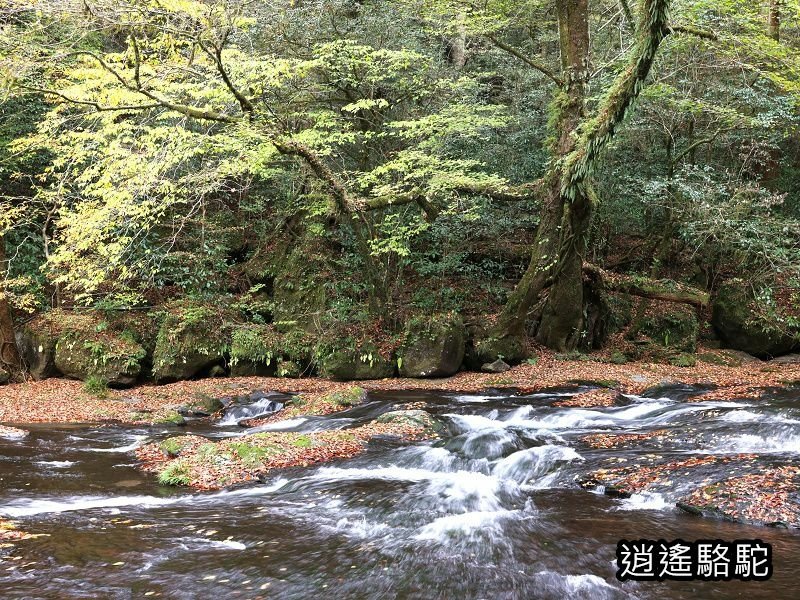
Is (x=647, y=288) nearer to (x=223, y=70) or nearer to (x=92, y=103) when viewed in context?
(x=223, y=70)

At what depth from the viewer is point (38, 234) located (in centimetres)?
1725

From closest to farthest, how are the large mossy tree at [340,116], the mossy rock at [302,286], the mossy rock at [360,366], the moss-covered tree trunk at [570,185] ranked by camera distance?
the large mossy tree at [340,116] < the moss-covered tree trunk at [570,185] < the mossy rock at [360,366] < the mossy rock at [302,286]

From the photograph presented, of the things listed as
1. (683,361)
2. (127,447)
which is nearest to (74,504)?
(127,447)

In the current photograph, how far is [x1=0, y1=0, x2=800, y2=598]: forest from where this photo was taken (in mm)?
9055

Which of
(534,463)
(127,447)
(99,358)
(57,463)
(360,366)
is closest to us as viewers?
(534,463)

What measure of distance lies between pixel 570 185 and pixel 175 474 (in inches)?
410

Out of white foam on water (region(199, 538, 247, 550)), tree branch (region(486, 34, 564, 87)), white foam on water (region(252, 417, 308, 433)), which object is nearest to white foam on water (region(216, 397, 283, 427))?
white foam on water (region(252, 417, 308, 433))

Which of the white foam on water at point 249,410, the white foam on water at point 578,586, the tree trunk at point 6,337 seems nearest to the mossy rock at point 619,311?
the white foam on water at point 249,410

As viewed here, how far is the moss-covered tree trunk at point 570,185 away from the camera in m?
11.8

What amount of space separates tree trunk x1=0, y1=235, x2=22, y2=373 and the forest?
86 millimetres

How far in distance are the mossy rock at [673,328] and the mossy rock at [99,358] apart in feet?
46.8

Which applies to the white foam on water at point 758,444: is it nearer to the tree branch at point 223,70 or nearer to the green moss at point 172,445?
the green moss at point 172,445

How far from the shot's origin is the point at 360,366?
1517cm

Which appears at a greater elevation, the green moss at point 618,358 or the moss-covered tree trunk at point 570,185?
the moss-covered tree trunk at point 570,185
